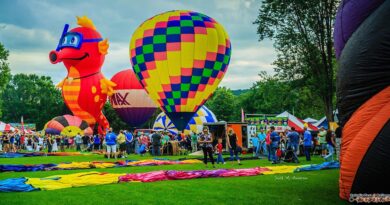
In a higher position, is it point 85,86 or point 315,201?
point 85,86

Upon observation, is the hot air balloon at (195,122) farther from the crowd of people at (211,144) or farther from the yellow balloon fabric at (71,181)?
the yellow balloon fabric at (71,181)

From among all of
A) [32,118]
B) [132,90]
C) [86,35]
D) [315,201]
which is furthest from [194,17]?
[32,118]

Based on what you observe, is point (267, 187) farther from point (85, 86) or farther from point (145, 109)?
point (145, 109)

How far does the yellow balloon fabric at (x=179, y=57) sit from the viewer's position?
2706cm

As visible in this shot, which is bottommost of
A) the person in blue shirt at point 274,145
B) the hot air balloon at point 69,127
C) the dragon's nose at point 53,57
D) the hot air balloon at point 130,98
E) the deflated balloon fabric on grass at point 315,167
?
the deflated balloon fabric on grass at point 315,167

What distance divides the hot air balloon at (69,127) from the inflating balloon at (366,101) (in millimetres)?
32693

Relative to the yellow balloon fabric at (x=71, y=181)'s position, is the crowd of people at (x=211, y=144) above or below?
above

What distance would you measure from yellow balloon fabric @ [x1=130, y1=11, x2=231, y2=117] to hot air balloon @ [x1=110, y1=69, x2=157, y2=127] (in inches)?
595

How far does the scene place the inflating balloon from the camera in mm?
6902

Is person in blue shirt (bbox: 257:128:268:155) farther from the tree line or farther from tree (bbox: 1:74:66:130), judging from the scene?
tree (bbox: 1:74:66:130)

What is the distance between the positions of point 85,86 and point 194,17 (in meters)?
14.7

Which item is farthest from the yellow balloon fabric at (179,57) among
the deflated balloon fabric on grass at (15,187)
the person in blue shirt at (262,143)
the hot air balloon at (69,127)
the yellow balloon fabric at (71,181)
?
the deflated balloon fabric on grass at (15,187)

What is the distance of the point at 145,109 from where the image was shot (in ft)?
148

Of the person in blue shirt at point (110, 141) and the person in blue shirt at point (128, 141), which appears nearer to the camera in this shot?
the person in blue shirt at point (110, 141)
